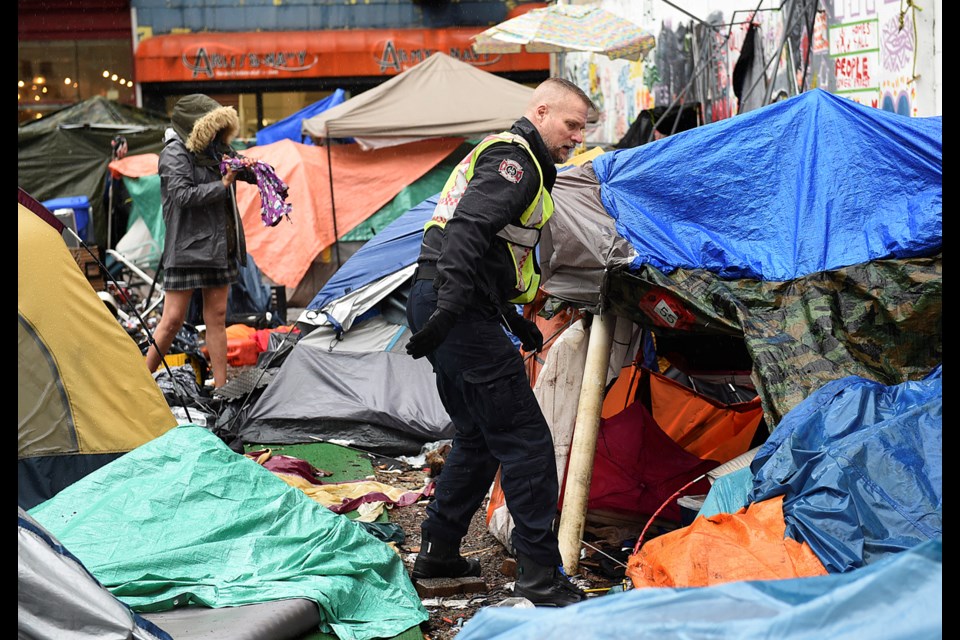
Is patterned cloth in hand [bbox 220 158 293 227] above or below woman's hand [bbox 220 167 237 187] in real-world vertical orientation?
below

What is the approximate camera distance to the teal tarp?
3.79 meters

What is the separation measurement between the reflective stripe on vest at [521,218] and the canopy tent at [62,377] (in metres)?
1.82

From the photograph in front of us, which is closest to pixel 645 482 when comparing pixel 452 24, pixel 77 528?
pixel 77 528

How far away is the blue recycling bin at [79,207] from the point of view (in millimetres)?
13758

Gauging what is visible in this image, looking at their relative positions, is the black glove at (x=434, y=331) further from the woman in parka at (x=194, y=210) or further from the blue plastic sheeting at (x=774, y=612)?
the woman in parka at (x=194, y=210)

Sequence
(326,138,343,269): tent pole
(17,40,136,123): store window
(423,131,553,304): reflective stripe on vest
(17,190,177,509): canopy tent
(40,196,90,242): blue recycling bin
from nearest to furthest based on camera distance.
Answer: (423,131,553,304): reflective stripe on vest < (17,190,177,509): canopy tent < (326,138,343,269): tent pole < (40,196,90,242): blue recycling bin < (17,40,136,123): store window

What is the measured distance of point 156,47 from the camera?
21.2 metres

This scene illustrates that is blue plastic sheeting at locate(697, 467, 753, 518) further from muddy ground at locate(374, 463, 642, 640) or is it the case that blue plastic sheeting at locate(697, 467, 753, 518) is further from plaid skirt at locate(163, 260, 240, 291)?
plaid skirt at locate(163, 260, 240, 291)

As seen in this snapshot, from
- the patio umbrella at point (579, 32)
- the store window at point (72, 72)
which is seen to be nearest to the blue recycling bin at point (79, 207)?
the patio umbrella at point (579, 32)

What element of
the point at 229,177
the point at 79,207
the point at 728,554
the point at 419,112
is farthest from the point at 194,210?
the point at 79,207

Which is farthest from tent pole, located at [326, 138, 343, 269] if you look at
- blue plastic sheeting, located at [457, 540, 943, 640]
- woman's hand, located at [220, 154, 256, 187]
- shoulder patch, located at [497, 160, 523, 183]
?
blue plastic sheeting, located at [457, 540, 943, 640]

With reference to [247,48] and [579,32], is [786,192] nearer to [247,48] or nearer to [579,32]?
[579,32]

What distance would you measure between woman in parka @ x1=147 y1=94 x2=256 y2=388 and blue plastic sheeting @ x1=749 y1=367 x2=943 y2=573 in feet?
14.7

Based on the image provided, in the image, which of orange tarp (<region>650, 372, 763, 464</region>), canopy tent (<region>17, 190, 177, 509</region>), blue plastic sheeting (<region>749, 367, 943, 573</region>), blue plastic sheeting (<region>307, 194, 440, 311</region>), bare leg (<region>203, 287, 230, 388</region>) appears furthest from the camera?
blue plastic sheeting (<region>307, 194, 440, 311</region>)
